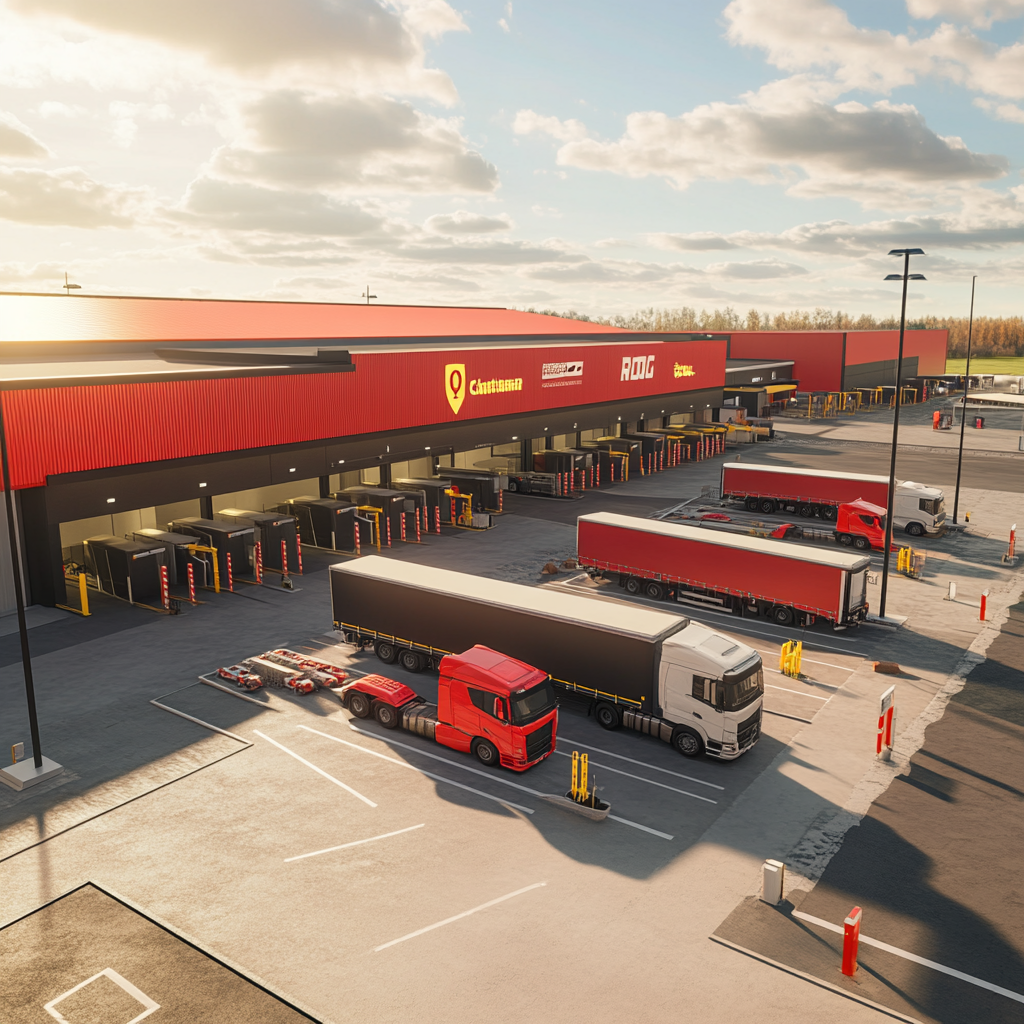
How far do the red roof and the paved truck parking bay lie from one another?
1091 inches

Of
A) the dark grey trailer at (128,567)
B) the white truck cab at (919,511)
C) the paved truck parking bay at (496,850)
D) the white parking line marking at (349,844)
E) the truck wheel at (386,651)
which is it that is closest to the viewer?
the paved truck parking bay at (496,850)

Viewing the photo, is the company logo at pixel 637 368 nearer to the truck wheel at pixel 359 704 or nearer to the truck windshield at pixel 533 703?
the truck wheel at pixel 359 704

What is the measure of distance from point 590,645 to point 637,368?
164ft

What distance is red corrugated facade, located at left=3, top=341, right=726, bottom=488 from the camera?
3062 cm

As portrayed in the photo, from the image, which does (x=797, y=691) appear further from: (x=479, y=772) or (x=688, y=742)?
(x=479, y=772)

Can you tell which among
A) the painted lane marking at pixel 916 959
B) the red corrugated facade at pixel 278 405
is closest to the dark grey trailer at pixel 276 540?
the red corrugated facade at pixel 278 405

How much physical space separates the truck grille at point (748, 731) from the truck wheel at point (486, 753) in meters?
6.29

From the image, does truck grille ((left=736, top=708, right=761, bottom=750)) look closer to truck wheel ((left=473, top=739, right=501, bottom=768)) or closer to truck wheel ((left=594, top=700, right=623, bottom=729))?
truck wheel ((left=594, top=700, right=623, bottom=729))

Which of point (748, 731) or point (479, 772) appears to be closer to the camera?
point (479, 772)

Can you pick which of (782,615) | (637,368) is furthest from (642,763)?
(637,368)

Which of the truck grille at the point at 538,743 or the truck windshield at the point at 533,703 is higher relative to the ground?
the truck windshield at the point at 533,703

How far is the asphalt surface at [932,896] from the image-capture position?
1405 cm

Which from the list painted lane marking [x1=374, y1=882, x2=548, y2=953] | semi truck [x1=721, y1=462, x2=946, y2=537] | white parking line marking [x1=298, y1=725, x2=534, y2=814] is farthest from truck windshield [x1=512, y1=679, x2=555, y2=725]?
semi truck [x1=721, y1=462, x2=946, y2=537]

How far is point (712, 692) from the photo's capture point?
21.2 meters
